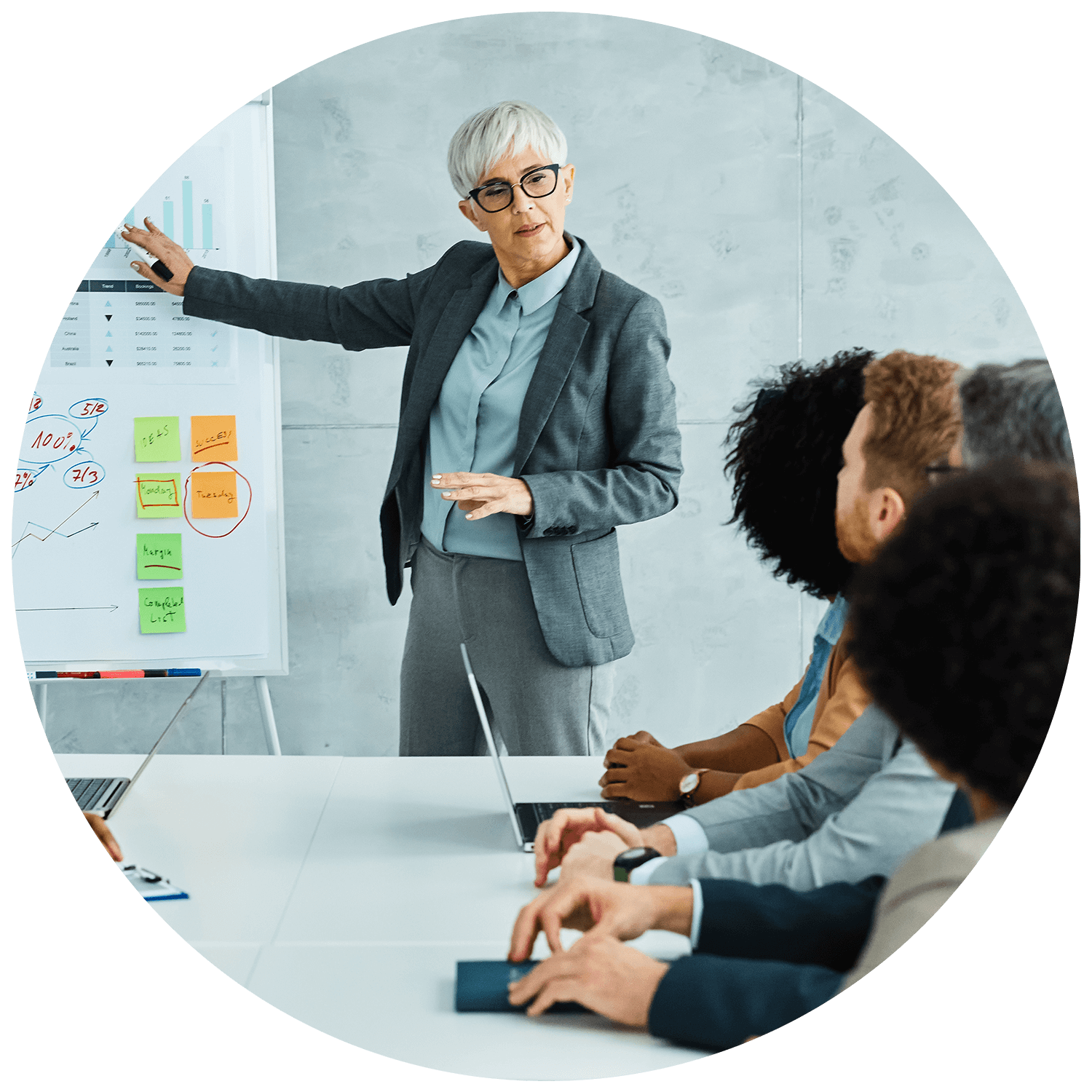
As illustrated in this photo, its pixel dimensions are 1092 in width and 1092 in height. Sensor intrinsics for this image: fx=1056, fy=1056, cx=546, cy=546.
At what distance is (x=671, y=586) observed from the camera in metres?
1.66

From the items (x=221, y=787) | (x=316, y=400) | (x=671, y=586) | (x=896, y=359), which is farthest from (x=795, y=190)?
(x=221, y=787)

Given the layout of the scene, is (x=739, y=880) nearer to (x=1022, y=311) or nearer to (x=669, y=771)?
(x=669, y=771)

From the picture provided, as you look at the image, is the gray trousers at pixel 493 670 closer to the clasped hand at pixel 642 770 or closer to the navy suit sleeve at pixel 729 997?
the clasped hand at pixel 642 770

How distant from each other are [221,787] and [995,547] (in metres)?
1.27

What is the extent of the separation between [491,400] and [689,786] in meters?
0.66

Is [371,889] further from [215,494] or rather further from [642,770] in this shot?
[215,494]

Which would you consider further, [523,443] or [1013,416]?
[523,443]

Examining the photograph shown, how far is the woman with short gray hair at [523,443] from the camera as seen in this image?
1.60 m

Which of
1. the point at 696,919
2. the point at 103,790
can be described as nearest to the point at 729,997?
the point at 696,919

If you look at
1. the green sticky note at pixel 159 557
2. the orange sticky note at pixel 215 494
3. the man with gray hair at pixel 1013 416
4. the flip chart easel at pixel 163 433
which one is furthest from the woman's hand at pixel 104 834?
the man with gray hair at pixel 1013 416

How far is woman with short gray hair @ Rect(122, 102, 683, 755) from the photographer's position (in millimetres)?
1602

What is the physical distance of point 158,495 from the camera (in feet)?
5.86

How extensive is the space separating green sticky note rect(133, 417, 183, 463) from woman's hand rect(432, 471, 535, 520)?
0.51 m

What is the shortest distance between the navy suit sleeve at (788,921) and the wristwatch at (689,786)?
193 mm
